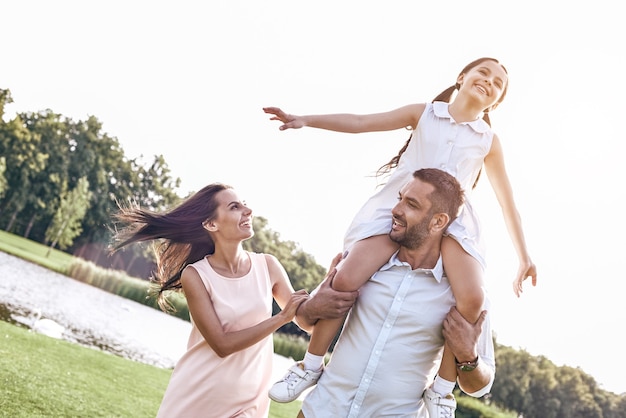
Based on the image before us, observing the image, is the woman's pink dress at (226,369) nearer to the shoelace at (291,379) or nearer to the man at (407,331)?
the shoelace at (291,379)

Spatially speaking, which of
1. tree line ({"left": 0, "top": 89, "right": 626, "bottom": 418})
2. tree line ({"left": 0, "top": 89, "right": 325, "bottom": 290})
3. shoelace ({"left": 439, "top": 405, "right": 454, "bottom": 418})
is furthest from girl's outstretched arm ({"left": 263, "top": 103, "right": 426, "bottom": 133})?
tree line ({"left": 0, "top": 89, "right": 325, "bottom": 290})

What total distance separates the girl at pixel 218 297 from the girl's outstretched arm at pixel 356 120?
0.85m

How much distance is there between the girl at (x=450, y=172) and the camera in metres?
2.81

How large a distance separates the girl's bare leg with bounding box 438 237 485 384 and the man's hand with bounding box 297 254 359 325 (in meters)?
0.43

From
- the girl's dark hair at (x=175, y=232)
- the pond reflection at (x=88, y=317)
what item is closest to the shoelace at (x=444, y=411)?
the girl's dark hair at (x=175, y=232)

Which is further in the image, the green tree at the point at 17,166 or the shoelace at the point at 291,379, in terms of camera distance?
the green tree at the point at 17,166

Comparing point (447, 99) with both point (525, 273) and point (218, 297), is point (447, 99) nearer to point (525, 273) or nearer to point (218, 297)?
point (525, 273)

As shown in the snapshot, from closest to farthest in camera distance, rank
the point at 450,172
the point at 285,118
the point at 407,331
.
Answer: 1. the point at 407,331
2. the point at 285,118
3. the point at 450,172

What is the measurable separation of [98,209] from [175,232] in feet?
188

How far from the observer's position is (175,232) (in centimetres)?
403

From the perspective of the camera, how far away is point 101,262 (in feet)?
202

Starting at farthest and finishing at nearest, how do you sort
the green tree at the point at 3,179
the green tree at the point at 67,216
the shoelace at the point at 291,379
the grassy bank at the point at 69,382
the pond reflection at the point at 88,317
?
the green tree at the point at 67,216 → the green tree at the point at 3,179 → the pond reflection at the point at 88,317 → the grassy bank at the point at 69,382 → the shoelace at the point at 291,379

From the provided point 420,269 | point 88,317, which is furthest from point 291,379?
point 88,317

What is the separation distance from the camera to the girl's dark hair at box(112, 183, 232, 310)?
3979mm
